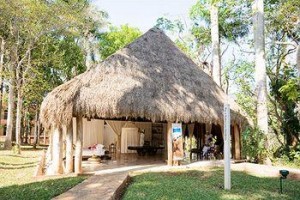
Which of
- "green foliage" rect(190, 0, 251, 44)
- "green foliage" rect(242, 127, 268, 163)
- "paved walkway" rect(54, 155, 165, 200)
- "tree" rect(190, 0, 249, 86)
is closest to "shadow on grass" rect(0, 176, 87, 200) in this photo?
"paved walkway" rect(54, 155, 165, 200)

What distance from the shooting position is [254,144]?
40.6 ft

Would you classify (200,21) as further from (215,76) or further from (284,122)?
(284,122)

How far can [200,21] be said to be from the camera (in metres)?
21.3

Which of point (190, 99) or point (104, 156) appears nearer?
point (190, 99)

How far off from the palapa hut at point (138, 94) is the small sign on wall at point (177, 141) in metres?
0.18

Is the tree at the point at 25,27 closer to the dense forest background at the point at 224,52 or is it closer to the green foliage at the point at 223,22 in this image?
the dense forest background at the point at 224,52

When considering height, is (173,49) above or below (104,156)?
above

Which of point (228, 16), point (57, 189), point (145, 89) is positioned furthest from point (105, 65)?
point (228, 16)

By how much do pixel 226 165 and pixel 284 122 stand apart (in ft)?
34.2

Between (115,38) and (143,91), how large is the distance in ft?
64.7

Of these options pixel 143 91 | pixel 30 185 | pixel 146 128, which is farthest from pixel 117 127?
pixel 30 185

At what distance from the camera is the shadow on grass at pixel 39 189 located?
268 inches

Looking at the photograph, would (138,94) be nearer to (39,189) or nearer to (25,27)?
(39,189)

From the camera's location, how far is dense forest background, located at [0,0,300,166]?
12.6 m
